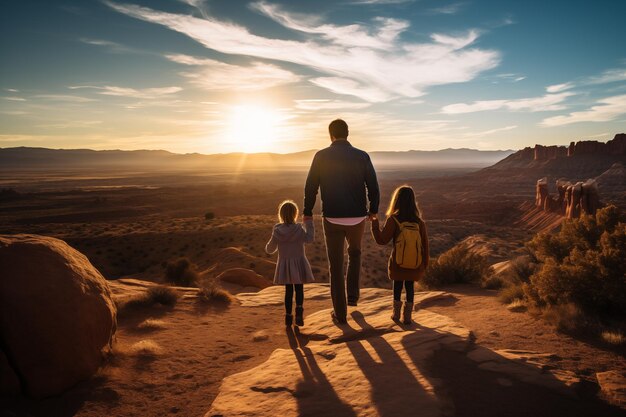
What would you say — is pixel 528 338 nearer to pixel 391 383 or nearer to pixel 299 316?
pixel 391 383

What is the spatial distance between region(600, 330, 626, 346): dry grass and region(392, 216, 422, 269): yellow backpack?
221 centimetres

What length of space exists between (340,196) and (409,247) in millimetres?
1210

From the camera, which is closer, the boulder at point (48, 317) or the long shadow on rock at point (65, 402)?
the long shadow on rock at point (65, 402)

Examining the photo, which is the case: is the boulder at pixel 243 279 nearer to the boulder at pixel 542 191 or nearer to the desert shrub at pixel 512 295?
the desert shrub at pixel 512 295

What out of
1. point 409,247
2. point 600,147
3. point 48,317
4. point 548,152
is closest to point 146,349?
point 48,317

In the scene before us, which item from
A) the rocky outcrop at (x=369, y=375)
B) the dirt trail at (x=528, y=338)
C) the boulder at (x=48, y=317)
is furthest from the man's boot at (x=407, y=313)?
the boulder at (x=48, y=317)

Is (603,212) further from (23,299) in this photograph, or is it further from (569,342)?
(23,299)

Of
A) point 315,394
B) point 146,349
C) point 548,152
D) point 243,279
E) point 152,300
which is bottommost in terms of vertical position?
point 243,279

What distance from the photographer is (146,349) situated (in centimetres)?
525

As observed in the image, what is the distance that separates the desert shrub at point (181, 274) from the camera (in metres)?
17.1

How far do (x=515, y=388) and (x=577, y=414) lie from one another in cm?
47

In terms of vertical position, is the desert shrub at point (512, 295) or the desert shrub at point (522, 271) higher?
the desert shrub at point (512, 295)

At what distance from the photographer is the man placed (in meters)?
5.52

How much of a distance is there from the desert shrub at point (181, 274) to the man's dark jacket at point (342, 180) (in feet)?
42.2
